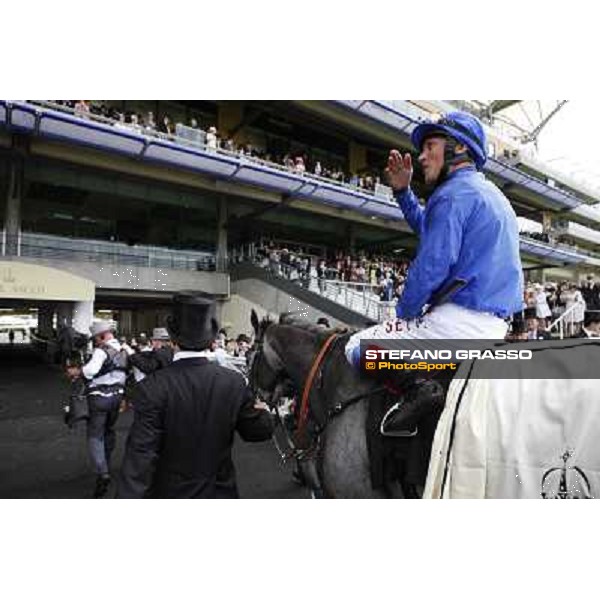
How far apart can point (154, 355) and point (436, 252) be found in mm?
3622

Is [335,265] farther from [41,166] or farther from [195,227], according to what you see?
[41,166]

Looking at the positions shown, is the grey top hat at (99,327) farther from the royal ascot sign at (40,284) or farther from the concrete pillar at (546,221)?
the concrete pillar at (546,221)

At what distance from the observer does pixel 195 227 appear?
10188 millimetres

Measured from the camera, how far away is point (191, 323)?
2.01 meters

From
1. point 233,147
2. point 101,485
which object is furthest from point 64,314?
point 233,147

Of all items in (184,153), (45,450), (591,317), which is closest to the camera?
(591,317)

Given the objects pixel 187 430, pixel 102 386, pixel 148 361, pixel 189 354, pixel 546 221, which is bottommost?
pixel 102 386

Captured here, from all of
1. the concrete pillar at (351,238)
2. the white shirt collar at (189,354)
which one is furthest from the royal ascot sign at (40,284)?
the concrete pillar at (351,238)

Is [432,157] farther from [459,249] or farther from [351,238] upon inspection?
[351,238]

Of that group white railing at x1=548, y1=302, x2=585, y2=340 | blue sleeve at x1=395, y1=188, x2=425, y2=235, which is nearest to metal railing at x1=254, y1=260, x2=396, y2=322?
blue sleeve at x1=395, y1=188, x2=425, y2=235

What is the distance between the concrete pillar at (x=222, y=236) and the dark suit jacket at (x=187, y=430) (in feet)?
20.5

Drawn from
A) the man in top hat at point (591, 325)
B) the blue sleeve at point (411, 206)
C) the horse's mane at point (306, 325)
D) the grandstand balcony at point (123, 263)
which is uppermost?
the blue sleeve at point (411, 206)

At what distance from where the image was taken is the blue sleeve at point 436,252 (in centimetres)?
198

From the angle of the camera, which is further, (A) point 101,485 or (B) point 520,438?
(A) point 101,485
